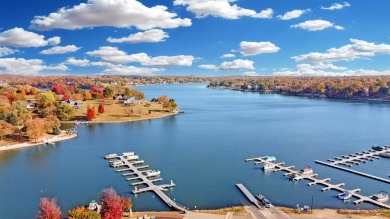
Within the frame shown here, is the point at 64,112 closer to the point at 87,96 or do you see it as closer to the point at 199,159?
the point at 87,96

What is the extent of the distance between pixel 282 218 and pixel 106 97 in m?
108

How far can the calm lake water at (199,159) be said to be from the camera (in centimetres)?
4303

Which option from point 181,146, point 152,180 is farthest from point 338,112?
point 152,180

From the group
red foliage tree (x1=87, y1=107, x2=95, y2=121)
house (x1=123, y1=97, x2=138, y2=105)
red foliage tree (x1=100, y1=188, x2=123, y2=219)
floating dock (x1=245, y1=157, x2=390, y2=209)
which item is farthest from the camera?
house (x1=123, y1=97, x2=138, y2=105)

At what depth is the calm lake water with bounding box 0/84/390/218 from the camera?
4303 centimetres

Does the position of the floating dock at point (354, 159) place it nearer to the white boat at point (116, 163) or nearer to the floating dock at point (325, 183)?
the floating dock at point (325, 183)

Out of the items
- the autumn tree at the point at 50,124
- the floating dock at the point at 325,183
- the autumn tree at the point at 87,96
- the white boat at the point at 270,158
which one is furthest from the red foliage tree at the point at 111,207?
the autumn tree at the point at 87,96

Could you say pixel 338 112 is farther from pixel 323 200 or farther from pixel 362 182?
pixel 323 200

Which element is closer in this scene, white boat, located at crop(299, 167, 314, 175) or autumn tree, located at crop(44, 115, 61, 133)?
white boat, located at crop(299, 167, 314, 175)

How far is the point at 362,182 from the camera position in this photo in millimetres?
49000

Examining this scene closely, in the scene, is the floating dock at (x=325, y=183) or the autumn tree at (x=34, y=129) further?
the autumn tree at (x=34, y=129)

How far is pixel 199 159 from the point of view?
6094 centimetres

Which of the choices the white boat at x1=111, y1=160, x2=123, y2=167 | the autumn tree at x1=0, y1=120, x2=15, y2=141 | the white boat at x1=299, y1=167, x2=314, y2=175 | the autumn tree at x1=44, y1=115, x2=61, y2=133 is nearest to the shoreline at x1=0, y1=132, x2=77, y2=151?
the autumn tree at x1=44, y1=115, x2=61, y2=133

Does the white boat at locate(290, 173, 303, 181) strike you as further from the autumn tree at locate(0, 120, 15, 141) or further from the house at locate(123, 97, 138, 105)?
the house at locate(123, 97, 138, 105)
